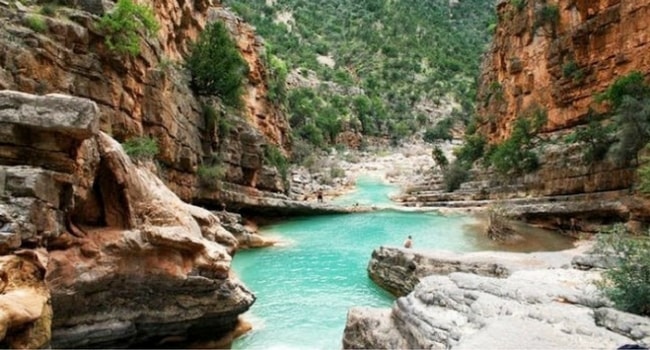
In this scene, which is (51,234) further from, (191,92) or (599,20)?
(599,20)

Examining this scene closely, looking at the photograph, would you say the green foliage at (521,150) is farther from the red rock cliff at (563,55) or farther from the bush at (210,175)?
the bush at (210,175)

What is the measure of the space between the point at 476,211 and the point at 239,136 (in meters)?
14.0

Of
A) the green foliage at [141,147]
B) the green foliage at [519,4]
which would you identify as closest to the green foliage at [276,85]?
the green foliage at [519,4]

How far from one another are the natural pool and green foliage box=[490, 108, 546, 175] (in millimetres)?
4722

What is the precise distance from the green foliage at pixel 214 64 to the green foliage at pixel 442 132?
51980 mm

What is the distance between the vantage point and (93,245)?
8.55m

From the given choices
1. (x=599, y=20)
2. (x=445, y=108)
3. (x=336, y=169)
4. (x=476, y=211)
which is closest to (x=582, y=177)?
(x=476, y=211)

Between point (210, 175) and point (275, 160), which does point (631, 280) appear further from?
point (275, 160)

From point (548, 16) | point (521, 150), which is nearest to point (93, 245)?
point (521, 150)

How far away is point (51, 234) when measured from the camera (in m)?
7.75

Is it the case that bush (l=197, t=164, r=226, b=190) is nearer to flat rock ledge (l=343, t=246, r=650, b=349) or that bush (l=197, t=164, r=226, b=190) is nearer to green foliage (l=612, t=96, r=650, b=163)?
flat rock ledge (l=343, t=246, r=650, b=349)

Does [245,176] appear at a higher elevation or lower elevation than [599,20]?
lower

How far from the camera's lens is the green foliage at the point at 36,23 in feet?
45.9

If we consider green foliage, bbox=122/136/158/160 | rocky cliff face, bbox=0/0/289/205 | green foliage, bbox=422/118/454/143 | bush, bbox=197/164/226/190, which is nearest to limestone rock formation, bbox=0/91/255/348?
green foliage, bbox=122/136/158/160
